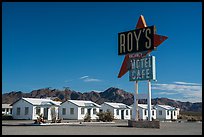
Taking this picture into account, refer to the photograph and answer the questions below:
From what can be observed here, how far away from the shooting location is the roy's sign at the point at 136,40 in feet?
83.4

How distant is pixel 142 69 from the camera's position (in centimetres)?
2644

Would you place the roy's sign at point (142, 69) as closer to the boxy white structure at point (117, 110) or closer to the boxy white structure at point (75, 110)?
the boxy white structure at point (75, 110)

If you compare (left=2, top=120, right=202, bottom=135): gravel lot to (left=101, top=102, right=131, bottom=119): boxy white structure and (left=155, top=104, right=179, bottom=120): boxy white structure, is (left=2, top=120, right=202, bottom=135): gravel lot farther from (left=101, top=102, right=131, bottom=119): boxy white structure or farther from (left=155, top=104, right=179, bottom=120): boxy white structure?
(left=155, top=104, right=179, bottom=120): boxy white structure

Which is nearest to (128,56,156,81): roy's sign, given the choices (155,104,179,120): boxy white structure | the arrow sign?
the arrow sign

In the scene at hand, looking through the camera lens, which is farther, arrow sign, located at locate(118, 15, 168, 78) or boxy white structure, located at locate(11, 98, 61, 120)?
boxy white structure, located at locate(11, 98, 61, 120)

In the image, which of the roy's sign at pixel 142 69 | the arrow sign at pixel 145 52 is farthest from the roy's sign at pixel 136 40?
the roy's sign at pixel 142 69

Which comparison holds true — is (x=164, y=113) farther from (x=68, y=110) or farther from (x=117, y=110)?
(x=68, y=110)

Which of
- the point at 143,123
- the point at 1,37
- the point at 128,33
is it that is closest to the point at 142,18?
the point at 128,33

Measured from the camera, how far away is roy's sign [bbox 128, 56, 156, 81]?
84.0 feet

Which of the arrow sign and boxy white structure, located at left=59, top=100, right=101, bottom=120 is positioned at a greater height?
the arrow sign

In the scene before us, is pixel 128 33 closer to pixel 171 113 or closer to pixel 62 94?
pixel 171 113

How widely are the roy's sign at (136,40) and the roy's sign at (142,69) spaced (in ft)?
3.13

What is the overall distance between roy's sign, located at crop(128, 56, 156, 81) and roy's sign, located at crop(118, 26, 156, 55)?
0.95 meters

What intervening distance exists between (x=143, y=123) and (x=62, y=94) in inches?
6924
